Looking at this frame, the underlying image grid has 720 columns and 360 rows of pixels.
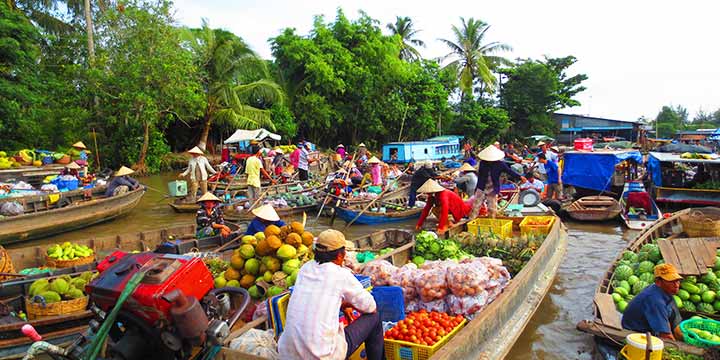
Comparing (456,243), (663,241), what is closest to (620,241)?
(663,241)

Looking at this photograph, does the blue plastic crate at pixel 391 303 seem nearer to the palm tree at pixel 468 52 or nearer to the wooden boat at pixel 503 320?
the wooden boat at pixel 503 320

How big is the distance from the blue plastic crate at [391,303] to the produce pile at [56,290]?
3.50 metres

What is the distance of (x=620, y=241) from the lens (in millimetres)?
10234

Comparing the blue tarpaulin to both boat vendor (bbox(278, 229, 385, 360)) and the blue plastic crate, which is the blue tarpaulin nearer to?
the blue plastic crate

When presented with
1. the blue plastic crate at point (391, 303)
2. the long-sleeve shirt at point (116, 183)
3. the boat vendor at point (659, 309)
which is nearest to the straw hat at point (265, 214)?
the blue plastic crate at point (391, 303)

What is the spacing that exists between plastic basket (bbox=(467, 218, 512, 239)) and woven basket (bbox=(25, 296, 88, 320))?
5449 mm

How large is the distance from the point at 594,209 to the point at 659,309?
8269 millimetres

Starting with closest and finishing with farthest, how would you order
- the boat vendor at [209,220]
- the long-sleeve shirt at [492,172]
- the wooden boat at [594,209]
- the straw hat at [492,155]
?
the boat vendor at [209,220]
the straw hat at [492,155]
the long-sleeve shirt at [492,172]
the wooden boat at [594,209]

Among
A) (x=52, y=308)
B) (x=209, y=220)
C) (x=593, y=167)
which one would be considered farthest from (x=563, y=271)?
(x=52, y=308)

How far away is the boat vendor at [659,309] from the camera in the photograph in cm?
398

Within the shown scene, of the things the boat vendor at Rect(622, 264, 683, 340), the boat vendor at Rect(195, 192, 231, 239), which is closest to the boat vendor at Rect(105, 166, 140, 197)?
the boat vendor at Rect(195, 192, 231, 239)

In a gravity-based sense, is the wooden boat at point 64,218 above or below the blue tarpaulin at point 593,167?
below

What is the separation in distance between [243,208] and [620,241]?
9.51 metres

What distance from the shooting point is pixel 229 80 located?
80.4 ft
